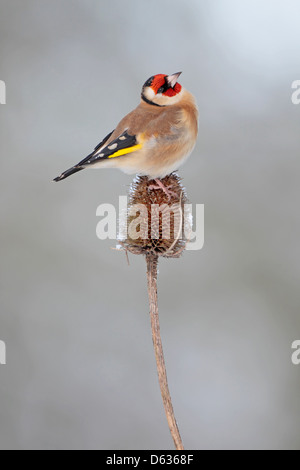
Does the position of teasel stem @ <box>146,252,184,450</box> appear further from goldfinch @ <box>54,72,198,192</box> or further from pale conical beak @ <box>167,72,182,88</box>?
pale conical beak @ <box>167,72,182,88</box>

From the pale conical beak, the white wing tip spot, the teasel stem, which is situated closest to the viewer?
the teasel stem

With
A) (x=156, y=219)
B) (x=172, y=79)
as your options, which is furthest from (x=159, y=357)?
(x=172, y=79)

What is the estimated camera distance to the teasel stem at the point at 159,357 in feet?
5.53

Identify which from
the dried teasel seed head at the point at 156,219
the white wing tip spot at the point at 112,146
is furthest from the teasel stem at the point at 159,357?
the white wing tip spot at the point at 112,146

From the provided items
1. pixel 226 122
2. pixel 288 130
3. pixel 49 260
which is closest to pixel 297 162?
pixel 288 130

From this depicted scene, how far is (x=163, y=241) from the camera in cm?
229

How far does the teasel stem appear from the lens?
169 cm

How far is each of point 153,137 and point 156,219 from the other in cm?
36

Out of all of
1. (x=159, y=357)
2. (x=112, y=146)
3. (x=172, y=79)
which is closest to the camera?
(x=159, y=357)

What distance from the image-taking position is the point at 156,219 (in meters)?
2.30

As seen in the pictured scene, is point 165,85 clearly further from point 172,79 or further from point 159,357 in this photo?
point 159,357

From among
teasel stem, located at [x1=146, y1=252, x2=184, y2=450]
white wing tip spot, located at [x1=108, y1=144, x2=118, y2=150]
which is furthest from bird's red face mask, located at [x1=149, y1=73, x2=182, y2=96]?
teasel stem, located at [x1=146, y1=252, x2=184, y2=450]

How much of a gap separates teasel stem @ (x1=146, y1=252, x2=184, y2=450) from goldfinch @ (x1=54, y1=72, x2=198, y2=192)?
0.35 meters

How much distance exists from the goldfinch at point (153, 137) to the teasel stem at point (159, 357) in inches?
13.7
